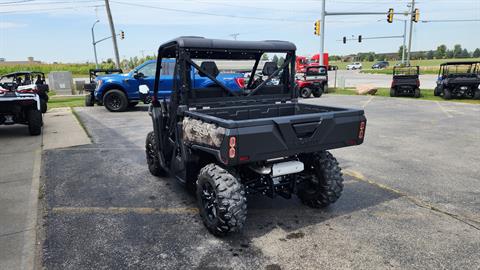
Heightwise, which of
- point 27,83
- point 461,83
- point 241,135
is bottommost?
point 461,83

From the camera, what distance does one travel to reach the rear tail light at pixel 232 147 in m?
3.15

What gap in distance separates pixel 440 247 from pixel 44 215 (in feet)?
14.4

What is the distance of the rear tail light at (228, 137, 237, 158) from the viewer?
3.15m

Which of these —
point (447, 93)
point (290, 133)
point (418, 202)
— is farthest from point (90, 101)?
point (447, 93)

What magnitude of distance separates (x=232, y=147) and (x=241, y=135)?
135 mm

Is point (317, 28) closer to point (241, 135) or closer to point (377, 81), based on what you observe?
point (377, 81)

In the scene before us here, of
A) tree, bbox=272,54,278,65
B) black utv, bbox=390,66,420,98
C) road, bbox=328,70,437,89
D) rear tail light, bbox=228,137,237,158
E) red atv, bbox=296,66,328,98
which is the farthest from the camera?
road, bbox=328,70,437,89

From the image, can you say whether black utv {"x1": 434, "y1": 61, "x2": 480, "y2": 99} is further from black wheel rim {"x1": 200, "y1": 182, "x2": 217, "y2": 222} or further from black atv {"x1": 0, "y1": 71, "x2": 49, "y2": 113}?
black atv {"x1": 0, "y1": 71, "x2": 49, "y2": 113}

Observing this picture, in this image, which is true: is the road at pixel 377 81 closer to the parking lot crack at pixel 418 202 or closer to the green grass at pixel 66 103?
the green grass at pixel 66 103

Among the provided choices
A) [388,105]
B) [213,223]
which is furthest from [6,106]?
[388,105]

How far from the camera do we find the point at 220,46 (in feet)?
13.8

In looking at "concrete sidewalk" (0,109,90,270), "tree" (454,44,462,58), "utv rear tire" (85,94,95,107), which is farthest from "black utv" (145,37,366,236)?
"tree" (454,44,462,58)

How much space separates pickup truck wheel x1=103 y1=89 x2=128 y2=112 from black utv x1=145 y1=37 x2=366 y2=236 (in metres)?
9.79

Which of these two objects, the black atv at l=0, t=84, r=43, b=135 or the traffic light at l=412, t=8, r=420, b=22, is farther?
the traffic light at l=412, t=8, r=420, b=22
